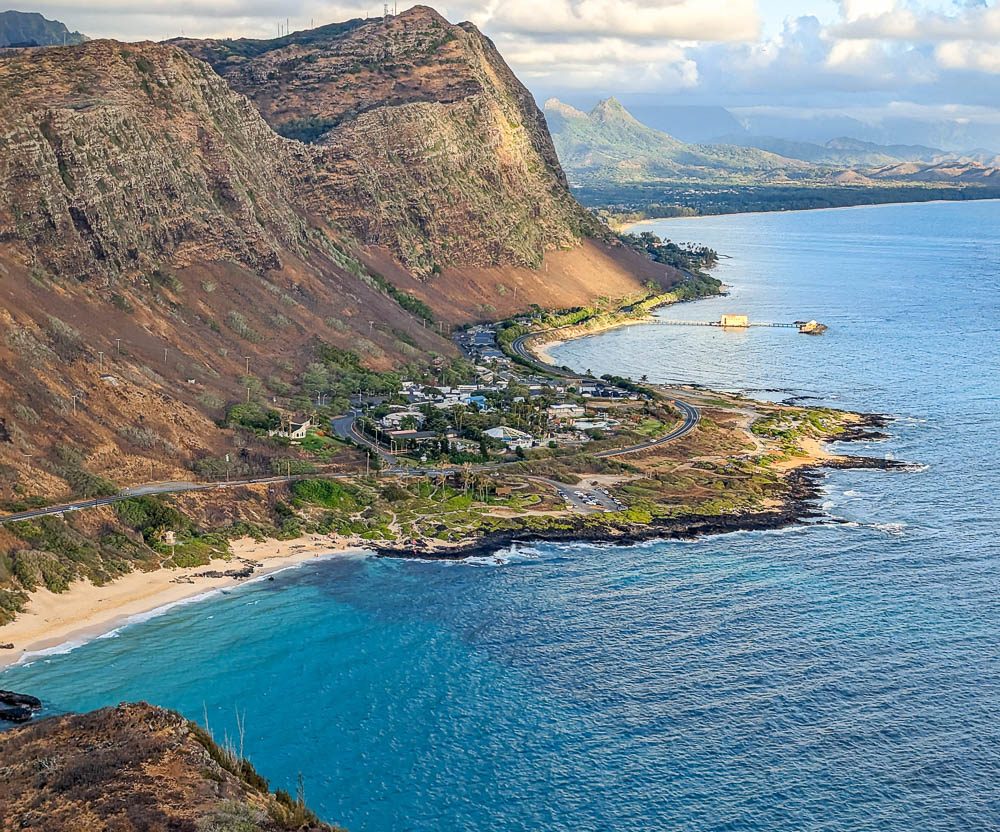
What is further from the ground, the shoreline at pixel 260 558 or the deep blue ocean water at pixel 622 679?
the shoreline at pixel 260 558

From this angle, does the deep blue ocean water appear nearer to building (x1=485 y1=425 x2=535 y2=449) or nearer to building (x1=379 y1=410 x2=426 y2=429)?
building (x1=485 y1=425 x2=535 y2=449)

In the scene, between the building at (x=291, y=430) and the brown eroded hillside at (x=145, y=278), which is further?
the building at (x=291, y=430)

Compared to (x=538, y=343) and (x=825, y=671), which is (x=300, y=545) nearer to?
(x=825, y=671)

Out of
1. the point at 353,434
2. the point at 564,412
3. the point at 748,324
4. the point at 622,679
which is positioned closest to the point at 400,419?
the point at 353,434

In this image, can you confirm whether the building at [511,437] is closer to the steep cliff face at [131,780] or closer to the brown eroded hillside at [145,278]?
the brown eroded hillside at [145,278]

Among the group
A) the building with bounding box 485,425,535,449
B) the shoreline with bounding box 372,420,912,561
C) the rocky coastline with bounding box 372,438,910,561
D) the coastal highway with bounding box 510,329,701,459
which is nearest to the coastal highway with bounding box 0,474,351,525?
the rocky coastline with bounding box 372,438,910,561

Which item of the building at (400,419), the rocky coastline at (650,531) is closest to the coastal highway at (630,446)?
the rocky coastline at (650,531)

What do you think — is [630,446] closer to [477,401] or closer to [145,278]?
[477,401]

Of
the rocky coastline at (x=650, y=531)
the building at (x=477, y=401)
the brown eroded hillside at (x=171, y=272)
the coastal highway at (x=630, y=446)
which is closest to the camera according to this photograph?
the rocky coastline at (x=650, y=531)
